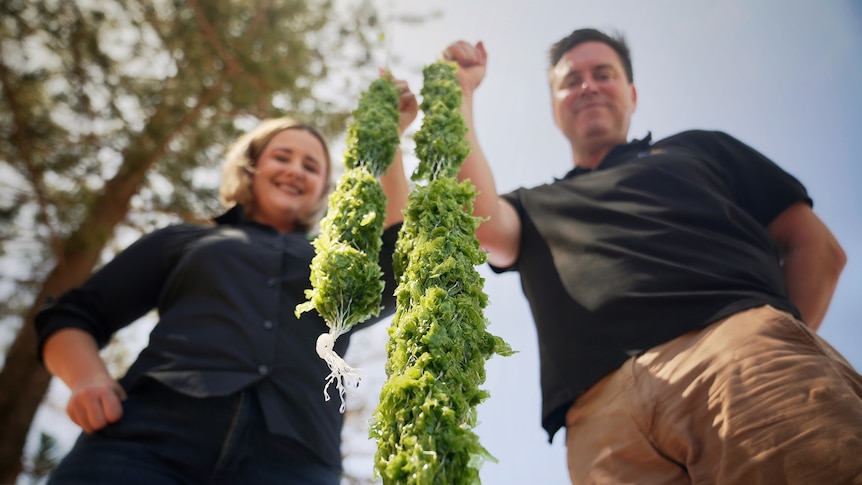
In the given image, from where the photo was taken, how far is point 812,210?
2.39m

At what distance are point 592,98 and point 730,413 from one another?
1.66 meters

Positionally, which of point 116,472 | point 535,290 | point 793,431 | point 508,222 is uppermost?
point 508,222

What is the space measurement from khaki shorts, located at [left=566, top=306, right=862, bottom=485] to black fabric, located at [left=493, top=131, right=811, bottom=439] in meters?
0.08

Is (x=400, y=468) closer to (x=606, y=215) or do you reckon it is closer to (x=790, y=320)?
(x=790, y=320)

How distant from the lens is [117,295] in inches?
98.6

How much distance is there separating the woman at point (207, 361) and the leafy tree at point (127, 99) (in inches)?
128

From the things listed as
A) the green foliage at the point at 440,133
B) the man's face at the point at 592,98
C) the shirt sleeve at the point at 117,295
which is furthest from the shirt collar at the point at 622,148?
the shirt sleeve at the point at 117,295

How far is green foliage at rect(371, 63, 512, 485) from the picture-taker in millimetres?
1151

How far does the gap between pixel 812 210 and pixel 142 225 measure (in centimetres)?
587

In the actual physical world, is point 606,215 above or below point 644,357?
above

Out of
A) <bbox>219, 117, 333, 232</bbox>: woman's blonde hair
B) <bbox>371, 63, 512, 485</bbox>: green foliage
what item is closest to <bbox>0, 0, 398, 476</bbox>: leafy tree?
<bbox>219, 117, 333, 232</bbox>: woman's blonde hair

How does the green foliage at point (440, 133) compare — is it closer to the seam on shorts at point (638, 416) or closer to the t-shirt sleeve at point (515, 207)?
the t-shirt sleeve at point (515, 207)

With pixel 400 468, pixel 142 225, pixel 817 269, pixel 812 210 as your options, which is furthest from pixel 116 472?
pixel 142 225

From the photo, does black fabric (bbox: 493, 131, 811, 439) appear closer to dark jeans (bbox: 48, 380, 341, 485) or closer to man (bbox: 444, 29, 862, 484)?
man (bbox: 444, 29, 862, 484)
